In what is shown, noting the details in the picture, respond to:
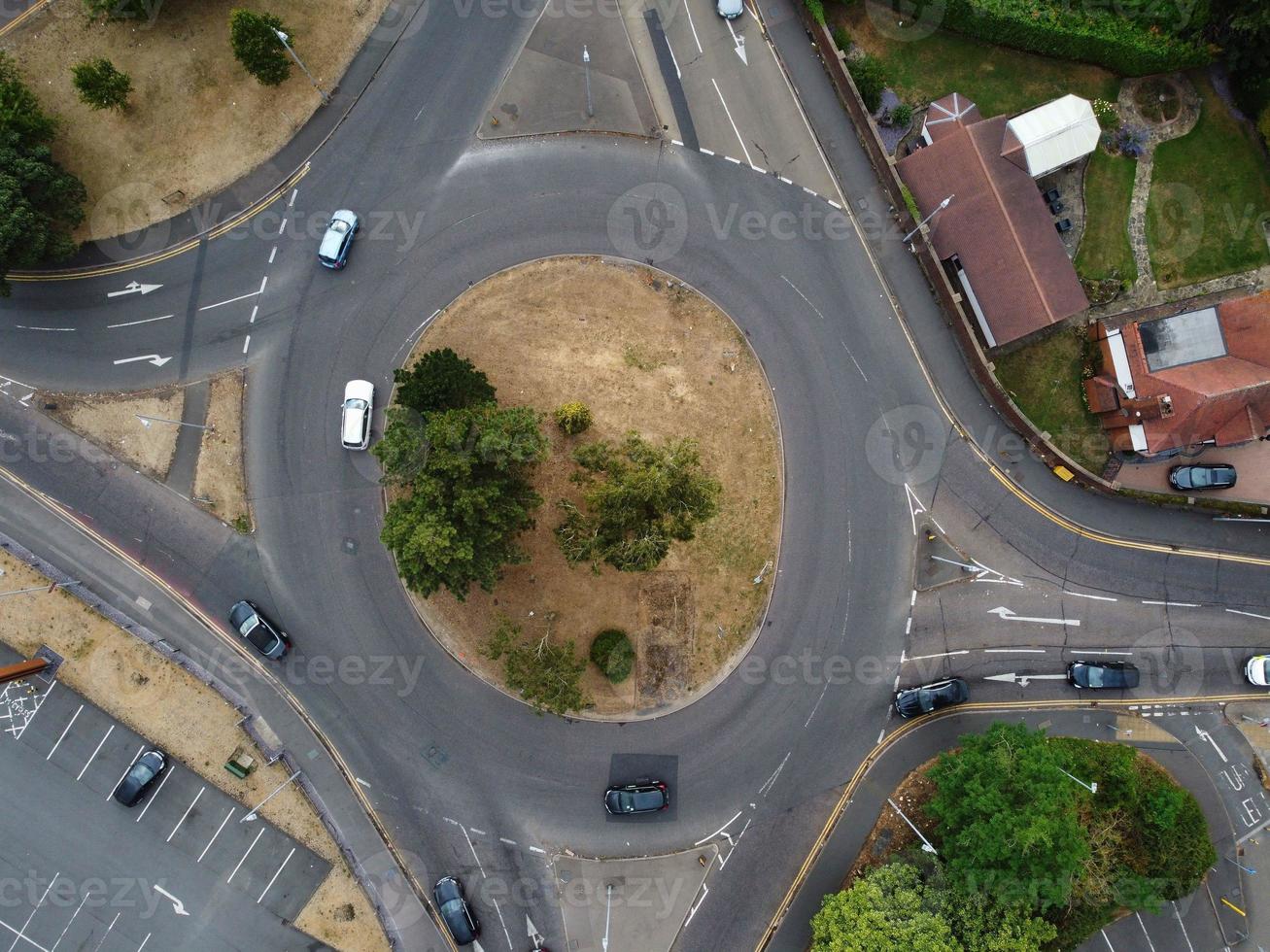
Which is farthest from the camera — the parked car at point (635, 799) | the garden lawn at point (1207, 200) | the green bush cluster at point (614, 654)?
the garden lawn at point (1207, 200)

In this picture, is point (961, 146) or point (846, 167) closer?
point (961, 146)

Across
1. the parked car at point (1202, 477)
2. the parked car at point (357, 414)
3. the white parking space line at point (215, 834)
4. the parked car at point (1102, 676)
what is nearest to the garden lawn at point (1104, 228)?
the parked car at point (1202, 477)

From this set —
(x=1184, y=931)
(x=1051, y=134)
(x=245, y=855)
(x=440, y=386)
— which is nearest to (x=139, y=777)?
(x=245, y=855)

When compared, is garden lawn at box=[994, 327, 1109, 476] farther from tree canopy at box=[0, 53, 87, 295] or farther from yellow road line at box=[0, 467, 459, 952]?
tree canopy at box=[0, 53, 87, 295]

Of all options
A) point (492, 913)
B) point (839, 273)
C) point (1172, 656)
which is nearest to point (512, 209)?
point (839, 273)

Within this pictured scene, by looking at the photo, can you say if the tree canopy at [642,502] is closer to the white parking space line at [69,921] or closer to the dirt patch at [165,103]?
the dirt patch at [165,103]

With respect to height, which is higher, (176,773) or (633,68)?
(633,68)

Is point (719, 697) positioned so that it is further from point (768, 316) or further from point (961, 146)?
point (961, 146)
